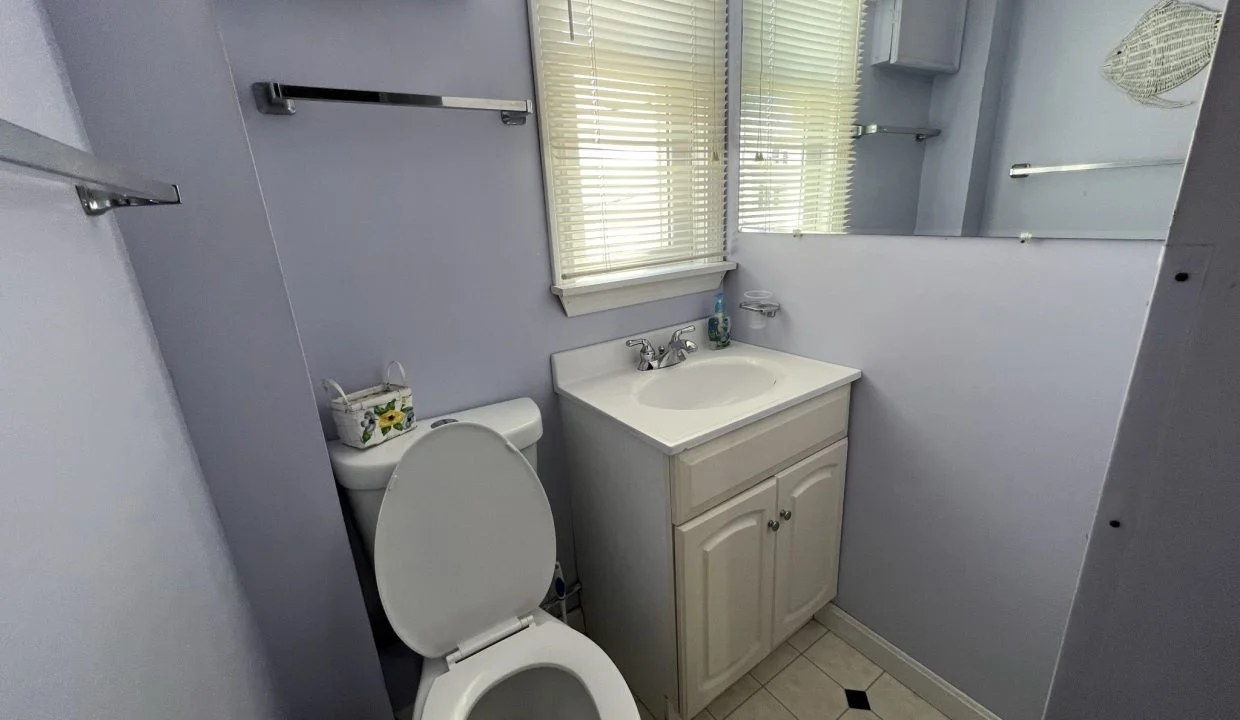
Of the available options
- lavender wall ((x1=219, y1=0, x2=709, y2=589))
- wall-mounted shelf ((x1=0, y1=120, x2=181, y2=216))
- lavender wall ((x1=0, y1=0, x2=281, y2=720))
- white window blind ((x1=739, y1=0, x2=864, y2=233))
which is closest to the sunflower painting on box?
lavender wall ((x1=219, y1=0, x2=709, y2=589))

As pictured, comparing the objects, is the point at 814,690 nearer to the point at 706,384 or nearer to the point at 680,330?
the point at 706,384

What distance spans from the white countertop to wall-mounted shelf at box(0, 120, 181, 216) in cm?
89

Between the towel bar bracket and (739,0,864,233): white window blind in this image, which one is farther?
(739,0,864,233): white window blind

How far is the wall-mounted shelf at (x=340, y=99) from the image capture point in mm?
915

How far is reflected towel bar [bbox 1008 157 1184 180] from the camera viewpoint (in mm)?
1147

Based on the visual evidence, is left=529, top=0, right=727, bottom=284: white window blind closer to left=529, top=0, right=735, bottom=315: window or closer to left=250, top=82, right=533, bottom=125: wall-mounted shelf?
left=529, top=0, right=735, bottom=315: window

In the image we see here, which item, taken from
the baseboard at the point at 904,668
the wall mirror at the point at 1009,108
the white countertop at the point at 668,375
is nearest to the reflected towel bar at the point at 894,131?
the wall mirror at the point at 1009,108

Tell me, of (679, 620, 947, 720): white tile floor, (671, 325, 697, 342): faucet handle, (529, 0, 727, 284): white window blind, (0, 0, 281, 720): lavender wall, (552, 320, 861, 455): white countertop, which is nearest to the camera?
(0, 0, 281, 720): lavender wall

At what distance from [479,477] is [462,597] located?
26 cm

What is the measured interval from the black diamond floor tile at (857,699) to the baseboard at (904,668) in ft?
0.42

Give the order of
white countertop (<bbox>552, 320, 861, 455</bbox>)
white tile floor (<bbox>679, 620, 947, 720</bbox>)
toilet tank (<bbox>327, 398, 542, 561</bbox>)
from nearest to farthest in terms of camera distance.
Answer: toilet tank (<bbox>327, 398, 542, 561</bbox>)
white countertop (<bbox>552, 320, 861, 455</bbox>)
white tile floor (<bbox>679, 620, 947, 720</bbox>)

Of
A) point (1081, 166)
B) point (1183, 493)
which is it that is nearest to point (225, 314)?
point (1183, 493)

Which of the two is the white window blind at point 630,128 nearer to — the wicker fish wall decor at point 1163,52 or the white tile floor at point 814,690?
the wicker fish wall decor at point 1163,52

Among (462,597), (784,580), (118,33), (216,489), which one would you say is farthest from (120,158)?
(784,580)
